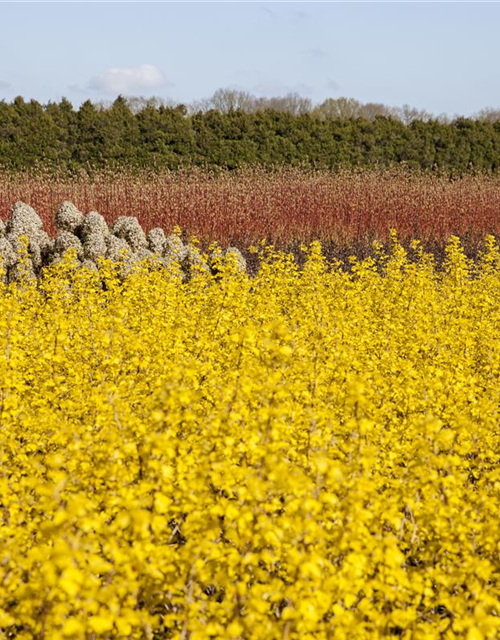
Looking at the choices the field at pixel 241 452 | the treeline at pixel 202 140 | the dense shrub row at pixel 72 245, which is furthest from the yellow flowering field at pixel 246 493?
the treeline at pixel 202 140

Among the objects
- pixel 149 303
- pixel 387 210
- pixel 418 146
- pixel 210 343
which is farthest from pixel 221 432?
pixel 418 146

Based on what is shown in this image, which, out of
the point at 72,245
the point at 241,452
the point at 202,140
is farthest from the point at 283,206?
the point at 241,452

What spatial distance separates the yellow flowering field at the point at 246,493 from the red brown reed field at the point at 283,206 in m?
7.04

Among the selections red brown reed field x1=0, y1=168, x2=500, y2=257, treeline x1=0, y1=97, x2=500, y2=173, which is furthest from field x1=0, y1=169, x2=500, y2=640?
treeline x1=0, y1=97, x2=500, y2=173

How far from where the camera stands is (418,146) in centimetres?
2606

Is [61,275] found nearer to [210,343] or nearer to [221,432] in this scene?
[210,343]

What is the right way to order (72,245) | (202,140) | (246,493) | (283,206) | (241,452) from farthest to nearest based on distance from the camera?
(202,140) → (283,206) → (72,245) → (241,452) → (246,493)

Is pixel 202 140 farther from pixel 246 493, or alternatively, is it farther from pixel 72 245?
pixel 246 493

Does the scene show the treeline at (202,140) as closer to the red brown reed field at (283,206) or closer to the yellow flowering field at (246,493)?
the red brown reed field at (283,206)

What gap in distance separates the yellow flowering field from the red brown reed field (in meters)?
7.04

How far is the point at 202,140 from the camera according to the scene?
23406 millimetres

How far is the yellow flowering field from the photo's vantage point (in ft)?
8.97

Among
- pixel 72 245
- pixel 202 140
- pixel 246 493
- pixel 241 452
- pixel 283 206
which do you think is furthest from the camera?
pixel 202 140

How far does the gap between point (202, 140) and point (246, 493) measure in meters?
21.6
